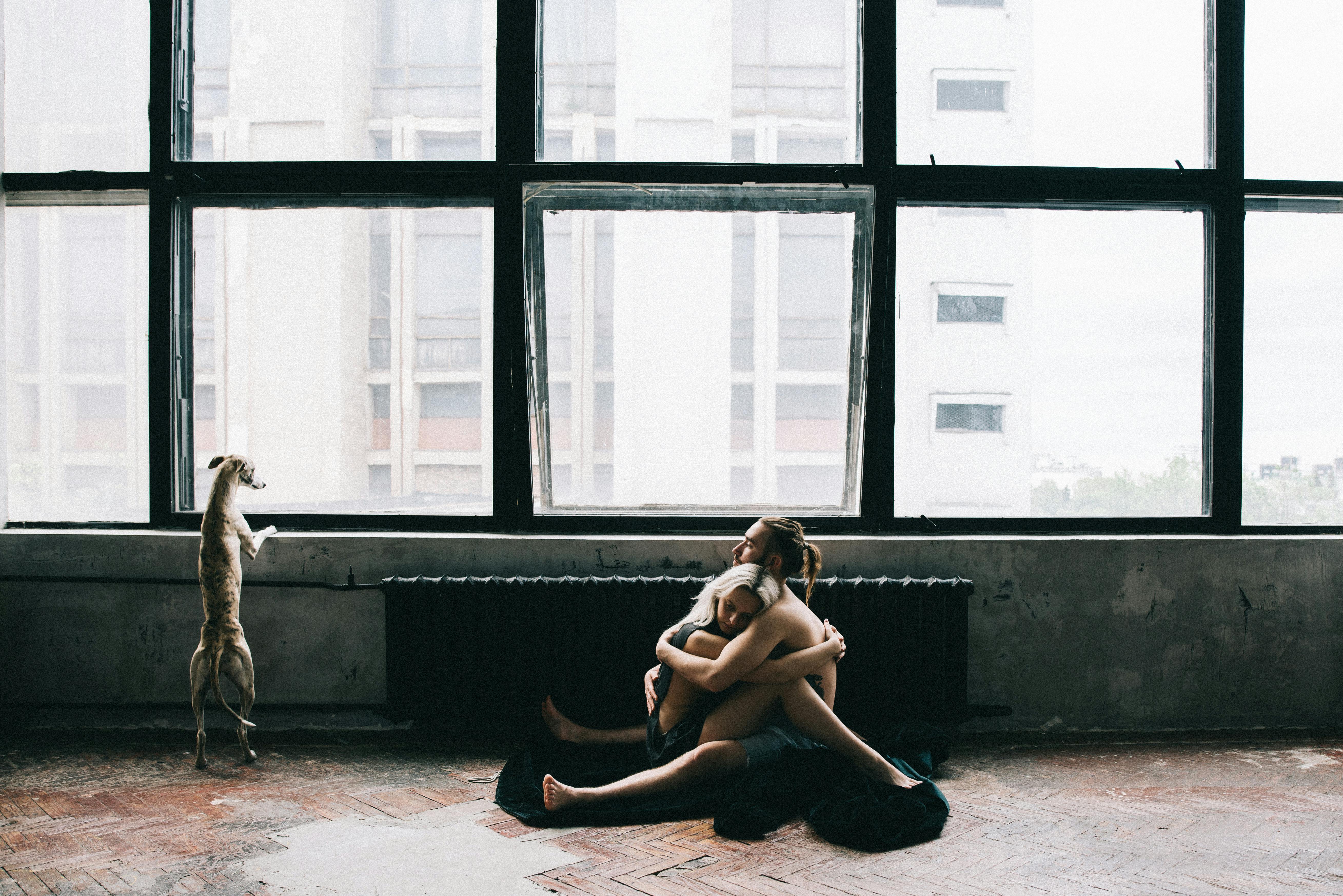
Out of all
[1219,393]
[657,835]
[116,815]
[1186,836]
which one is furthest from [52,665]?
[1219,393]

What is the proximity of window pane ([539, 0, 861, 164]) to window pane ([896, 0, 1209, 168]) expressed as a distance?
349 millimetres

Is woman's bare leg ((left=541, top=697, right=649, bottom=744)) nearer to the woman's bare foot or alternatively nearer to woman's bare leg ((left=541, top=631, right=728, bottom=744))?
woman's bare leg ((left=541, top=631, right=728, bottom=744))

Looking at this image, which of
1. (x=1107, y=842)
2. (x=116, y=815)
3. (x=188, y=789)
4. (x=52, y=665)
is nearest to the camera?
(x=1107, y=842)

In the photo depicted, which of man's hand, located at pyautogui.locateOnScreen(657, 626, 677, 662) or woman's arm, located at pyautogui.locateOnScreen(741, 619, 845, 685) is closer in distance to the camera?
woman's arm, located at pyautogui.locateOnScreen(741, 619, 845, 685)

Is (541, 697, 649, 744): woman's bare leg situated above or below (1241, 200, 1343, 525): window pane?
below

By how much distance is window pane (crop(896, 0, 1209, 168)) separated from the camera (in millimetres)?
4195

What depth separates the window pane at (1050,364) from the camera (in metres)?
4.23

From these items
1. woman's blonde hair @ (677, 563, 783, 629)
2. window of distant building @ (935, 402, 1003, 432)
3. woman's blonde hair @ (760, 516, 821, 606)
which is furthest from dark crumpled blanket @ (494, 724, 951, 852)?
window of distant building @ (935, 402, 1003, 432)

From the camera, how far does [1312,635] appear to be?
4.09 metres

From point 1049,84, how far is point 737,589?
3101 millimetres

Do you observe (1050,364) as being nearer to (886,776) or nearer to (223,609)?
(886,776)

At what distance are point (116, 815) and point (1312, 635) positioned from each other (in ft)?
17.2

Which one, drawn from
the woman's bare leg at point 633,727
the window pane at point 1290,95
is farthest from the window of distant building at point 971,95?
the woman's bare leg at point 633,727

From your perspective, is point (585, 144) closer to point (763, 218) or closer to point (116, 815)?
point (763, 218)
